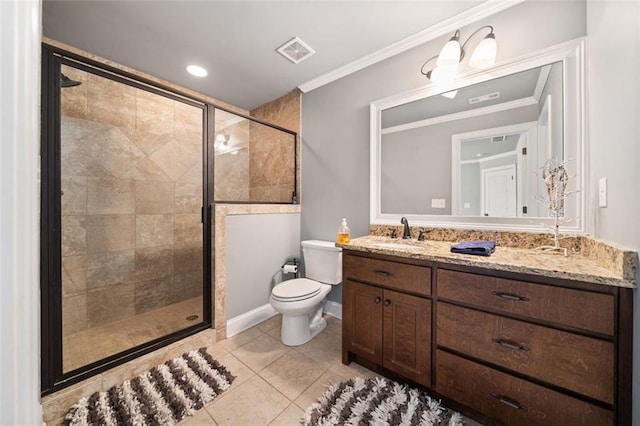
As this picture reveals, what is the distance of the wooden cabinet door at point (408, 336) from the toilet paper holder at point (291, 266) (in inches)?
40.5

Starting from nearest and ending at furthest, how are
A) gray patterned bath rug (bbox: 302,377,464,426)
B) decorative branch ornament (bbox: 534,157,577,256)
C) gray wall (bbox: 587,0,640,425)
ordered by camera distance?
gray wall (bbox: 587,0,640,425)
gray patterned bath rug (bbox: 302,377,464,426)
decorative branch ornament (bbox: 534,157,577,256)

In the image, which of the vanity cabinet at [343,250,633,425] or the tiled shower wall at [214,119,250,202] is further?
the tiled shower wall at [214,119,250,202]

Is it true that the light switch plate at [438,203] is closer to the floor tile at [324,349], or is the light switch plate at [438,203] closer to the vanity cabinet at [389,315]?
the vanity cabinet at [389,315]

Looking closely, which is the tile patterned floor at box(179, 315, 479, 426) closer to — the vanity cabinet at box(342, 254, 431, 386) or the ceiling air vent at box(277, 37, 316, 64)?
the vanity cabinet at box(342, 254, 431, 386)

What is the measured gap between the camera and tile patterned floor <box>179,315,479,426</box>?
3.98 ft

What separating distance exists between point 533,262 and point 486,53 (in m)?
1.25

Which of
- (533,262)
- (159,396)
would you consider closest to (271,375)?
(159,396)

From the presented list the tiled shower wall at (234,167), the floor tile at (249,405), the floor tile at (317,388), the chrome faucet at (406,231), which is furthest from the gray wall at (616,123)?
the tiled shower wall at (234,167)

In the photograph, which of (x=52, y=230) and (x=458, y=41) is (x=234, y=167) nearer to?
(x=52, y=230)

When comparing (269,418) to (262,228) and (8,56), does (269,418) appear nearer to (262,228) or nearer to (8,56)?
(262,228)

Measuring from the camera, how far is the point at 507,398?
3.44 feet

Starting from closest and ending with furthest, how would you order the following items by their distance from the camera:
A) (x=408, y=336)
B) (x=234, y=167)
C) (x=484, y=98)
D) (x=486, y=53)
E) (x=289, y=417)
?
(x=289, y=417) → (x=408, y=336) → (x=486, y=53) → (x=484, y=98) → (x=234, y=167)

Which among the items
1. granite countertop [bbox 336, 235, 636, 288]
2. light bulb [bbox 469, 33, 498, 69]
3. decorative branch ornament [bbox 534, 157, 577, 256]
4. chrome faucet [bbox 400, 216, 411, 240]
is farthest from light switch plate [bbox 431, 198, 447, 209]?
light bulb [bbox 469, 33, 498, 69]

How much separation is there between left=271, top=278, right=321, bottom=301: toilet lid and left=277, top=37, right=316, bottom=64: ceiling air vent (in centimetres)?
186
